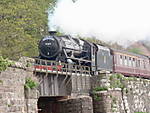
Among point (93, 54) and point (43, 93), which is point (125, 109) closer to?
point (93, 54)

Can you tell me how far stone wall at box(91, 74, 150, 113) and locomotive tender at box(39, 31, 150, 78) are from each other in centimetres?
131

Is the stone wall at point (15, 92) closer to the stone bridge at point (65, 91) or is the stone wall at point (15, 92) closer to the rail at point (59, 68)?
the stone bridge at point (65, 91)

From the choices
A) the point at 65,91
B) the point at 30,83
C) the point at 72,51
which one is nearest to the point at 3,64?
the point at 30,83

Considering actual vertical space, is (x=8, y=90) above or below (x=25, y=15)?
below

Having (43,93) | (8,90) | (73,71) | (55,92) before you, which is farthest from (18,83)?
(73,71)

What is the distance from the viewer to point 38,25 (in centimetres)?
3145

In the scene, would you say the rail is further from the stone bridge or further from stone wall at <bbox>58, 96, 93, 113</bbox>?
stone wall at <bbox>58, 96, 93, 113</bbox>

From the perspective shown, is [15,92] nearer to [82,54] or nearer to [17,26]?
[82,54]

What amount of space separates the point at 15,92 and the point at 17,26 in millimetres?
13950

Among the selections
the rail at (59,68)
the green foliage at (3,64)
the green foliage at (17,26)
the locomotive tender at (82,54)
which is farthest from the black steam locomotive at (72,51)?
the green foliage at (3,64)

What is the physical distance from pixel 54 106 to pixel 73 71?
2.36m

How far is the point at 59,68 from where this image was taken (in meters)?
17.8

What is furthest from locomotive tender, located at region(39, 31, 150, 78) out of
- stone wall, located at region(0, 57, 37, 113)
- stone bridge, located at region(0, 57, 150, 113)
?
stone wall, located at region(0, 57, 37, 113)

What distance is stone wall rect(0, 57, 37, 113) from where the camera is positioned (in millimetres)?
12852
